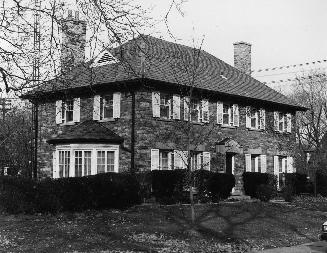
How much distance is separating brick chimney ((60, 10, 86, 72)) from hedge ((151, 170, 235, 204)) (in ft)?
43.6

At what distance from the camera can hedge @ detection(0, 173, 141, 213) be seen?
18.9 m

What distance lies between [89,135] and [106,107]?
2.11m

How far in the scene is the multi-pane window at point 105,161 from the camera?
24.4m

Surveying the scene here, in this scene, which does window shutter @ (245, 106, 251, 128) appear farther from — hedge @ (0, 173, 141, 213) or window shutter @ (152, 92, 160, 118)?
hedge @ (0, 173, 141, 213)

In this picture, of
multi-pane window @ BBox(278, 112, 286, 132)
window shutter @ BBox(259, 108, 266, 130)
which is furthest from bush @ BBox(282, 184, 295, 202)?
multi-pane window @ BBox(278, 112, 286, 132)

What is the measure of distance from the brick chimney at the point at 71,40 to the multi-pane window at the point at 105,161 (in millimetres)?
14120

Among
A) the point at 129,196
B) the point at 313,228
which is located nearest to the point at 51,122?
A: the point at 129,196

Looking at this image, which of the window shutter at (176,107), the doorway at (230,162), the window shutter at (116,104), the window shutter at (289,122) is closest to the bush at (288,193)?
the doorway at (230,162)

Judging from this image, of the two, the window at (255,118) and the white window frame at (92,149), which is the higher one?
the window at (255,118)

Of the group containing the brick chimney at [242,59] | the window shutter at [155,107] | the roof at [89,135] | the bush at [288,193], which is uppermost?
the brick chimney at [242,59]

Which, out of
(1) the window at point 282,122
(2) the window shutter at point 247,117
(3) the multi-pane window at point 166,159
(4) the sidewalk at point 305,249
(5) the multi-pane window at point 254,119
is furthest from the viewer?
(1) the window at point 282,122

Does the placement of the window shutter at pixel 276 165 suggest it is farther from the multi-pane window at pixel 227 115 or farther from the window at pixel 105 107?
the window at pixel 105 107

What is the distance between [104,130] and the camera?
2503 centimetres

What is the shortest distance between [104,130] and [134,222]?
28.1 feet
